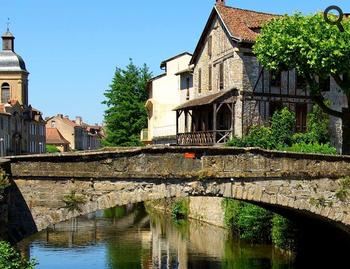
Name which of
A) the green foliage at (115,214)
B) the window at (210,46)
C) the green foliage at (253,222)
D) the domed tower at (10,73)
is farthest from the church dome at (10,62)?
the green foliage at (253,222)

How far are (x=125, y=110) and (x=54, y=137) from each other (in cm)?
5413

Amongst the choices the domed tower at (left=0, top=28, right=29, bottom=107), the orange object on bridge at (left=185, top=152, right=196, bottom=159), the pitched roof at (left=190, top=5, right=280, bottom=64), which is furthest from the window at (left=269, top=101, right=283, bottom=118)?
the domed tower at (left=0, top=28, right=29, bottom=107)

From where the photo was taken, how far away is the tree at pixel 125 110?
63.2 metres

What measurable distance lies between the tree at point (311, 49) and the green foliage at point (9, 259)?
1842 centimetres

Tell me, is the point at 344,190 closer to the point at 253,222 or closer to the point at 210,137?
the point at 253,222

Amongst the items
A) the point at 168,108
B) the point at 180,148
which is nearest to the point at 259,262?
the point at 180,148

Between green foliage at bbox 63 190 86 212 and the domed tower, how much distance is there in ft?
231

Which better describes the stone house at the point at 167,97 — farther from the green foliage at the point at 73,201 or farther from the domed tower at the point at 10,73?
the green foliage at the point at 73,201

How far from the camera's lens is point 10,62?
84750 mm

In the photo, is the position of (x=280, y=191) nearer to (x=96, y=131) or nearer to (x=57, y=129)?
(x=57, y=129)

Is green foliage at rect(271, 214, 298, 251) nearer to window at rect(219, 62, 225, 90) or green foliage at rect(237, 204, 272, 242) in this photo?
green foliage at rect(237, 204, 272, 242)

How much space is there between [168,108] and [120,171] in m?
39.2

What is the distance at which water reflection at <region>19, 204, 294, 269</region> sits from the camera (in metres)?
26.0

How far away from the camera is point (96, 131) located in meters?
157
